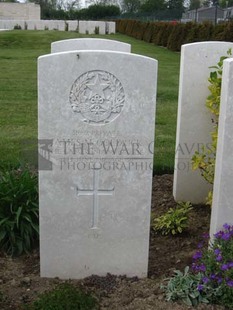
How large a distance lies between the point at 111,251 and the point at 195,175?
5.59ft

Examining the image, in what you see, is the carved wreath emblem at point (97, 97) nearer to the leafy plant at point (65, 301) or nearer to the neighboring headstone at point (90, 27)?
the leafy plant at point (65, 301)

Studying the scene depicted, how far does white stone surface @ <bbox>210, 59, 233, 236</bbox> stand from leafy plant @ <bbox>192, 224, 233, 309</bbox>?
0.18m

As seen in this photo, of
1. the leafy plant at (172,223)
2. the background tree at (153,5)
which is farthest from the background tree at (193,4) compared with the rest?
the leafy plant at (172,223)

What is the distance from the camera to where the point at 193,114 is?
4.64 metres

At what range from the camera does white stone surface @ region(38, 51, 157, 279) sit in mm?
3010

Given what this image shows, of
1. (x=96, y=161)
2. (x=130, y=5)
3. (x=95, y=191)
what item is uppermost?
(x=130, y=5)

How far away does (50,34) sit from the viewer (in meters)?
28.0

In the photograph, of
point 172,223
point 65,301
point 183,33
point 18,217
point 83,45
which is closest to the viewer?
point 65,301

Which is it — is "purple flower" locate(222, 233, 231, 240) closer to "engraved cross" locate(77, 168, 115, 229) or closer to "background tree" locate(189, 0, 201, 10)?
"engraved cross" locate(77, 168, 115, 229)

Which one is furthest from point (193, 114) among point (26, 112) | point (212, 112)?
point (26, 112)

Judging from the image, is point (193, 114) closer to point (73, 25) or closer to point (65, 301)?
point (65, 301)

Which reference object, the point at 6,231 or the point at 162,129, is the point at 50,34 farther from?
the point at 6,231

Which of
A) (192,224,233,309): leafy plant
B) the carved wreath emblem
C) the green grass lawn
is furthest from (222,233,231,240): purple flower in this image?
the green grass lawn

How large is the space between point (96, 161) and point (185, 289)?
0.98 metres
